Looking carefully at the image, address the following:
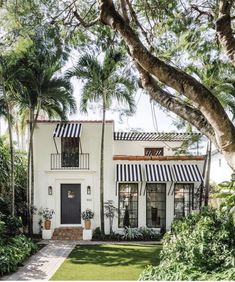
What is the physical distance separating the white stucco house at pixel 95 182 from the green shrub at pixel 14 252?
6197mm

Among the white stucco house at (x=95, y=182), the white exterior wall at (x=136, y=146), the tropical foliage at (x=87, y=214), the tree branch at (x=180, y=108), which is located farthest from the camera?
the white exterior wall at (x=136, y=146)

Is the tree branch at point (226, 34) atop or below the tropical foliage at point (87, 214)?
atop

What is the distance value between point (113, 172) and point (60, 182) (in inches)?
133

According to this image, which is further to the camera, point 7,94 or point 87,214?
point 87,214

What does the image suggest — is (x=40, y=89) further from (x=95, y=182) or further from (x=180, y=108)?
(x=180, y=108)

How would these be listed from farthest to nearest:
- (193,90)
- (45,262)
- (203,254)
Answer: (45,262), (203,254), (193,90)

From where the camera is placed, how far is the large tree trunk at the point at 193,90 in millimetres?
5266

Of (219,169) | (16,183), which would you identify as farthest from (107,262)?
(219,169)

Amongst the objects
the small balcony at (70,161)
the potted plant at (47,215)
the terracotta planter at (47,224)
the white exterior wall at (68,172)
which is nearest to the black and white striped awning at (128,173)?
the white exterior wall at (68,172)

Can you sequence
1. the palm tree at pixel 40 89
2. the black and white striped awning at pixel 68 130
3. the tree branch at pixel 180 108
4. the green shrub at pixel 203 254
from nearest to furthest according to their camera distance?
1. the tree branch at pixel 180 108
2. the green shrub at pixel 203 254
3. the palm tree at pixel 40 89
4. the black and white striped awning at pixel 68 130

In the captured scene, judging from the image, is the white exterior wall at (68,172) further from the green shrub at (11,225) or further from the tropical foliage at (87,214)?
the green shrub at (11,225)

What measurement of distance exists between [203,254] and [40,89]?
44.4 feet

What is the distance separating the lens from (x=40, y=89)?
20.3 metres

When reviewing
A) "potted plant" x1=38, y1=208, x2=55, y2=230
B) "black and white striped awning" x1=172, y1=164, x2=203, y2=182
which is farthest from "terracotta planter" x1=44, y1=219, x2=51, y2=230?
"black and white striped awning" x1=172, y1=164, x2=203, y2=182
